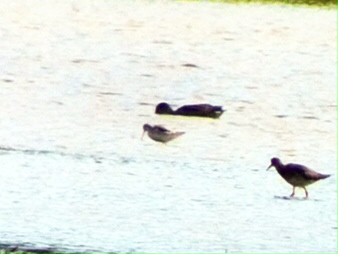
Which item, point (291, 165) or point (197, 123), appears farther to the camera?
point (197, 123)

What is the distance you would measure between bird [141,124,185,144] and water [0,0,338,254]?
0.03m

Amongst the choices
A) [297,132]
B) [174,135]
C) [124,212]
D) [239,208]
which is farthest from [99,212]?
[297,132]

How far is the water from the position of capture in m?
3.50

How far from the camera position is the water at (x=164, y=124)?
11.5 ft

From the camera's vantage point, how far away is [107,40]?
631 centimetres

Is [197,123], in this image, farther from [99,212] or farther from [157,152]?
[99,212]

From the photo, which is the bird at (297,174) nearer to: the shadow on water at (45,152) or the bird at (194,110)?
the shadow on water at (45,152)

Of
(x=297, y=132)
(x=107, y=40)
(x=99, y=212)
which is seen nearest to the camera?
(x=99, y=212)

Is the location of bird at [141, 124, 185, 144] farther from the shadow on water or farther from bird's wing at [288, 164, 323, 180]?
bird's wing at [288, 164, 323, 180]

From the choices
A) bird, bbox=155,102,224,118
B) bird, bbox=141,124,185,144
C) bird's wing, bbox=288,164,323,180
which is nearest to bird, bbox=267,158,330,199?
bird's wing, bbox=288,164,323,180

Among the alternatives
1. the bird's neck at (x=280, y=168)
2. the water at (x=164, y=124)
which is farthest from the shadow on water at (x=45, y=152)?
the bird's neck at (x=280, y=168)

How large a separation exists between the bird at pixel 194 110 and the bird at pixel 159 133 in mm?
304

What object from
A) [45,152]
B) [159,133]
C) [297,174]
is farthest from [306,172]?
[45,152]

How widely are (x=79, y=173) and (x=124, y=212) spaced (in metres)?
0.47
